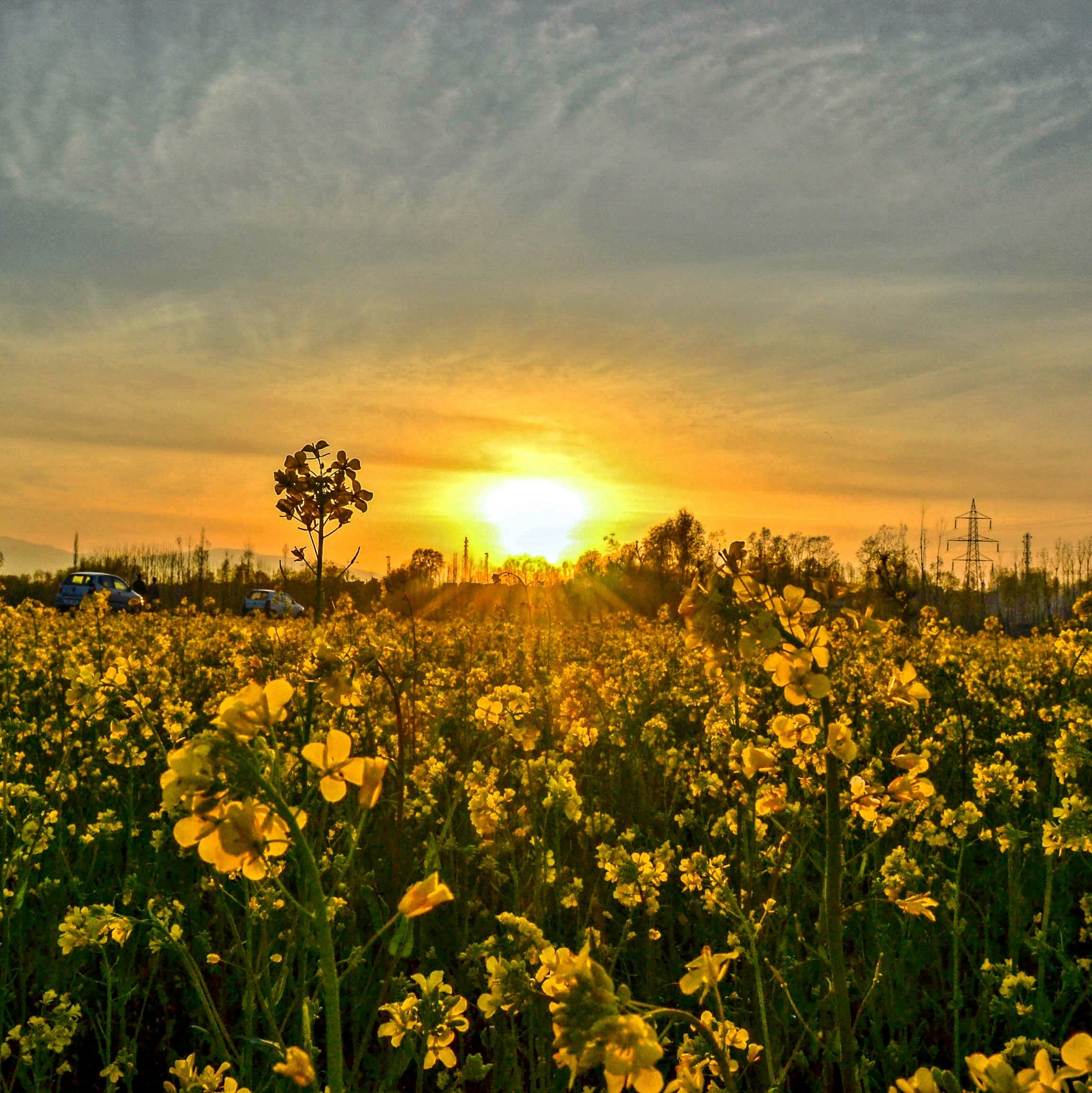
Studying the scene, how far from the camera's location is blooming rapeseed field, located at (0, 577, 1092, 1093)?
125cm

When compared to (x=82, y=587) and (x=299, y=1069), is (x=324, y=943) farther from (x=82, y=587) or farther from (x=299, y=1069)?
(x=82, y=587)

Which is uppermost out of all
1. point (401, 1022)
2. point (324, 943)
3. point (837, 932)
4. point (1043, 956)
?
point (324, 943)

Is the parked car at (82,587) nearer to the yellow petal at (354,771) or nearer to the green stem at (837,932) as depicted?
the green stem at (837,932)

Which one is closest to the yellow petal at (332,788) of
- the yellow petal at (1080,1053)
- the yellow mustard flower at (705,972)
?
the yellow mustard flower at (705,972)

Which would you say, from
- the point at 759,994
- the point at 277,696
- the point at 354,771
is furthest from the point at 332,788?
the point at 759,994

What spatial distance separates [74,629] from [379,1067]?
8.20m

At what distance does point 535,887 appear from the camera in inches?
120

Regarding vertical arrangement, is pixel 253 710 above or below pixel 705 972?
above

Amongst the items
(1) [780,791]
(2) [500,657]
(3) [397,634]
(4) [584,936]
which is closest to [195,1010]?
(4) [584,936]

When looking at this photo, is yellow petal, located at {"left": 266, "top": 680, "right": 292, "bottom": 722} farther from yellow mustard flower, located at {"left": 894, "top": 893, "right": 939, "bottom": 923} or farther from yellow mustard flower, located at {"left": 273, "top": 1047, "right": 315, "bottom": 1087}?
yellow mustard flower, located at {"left": 894, "top": 893, "right": 939, "bottom": 923}

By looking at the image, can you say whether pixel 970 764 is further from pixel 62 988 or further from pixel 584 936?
pixel 62 988

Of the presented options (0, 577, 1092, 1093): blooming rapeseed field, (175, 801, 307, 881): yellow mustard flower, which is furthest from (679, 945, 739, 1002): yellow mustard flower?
(175, 801, 307, 881): yellow mustard flower

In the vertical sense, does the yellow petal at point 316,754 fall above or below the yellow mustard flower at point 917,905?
above

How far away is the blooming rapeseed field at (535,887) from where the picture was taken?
1.25m
